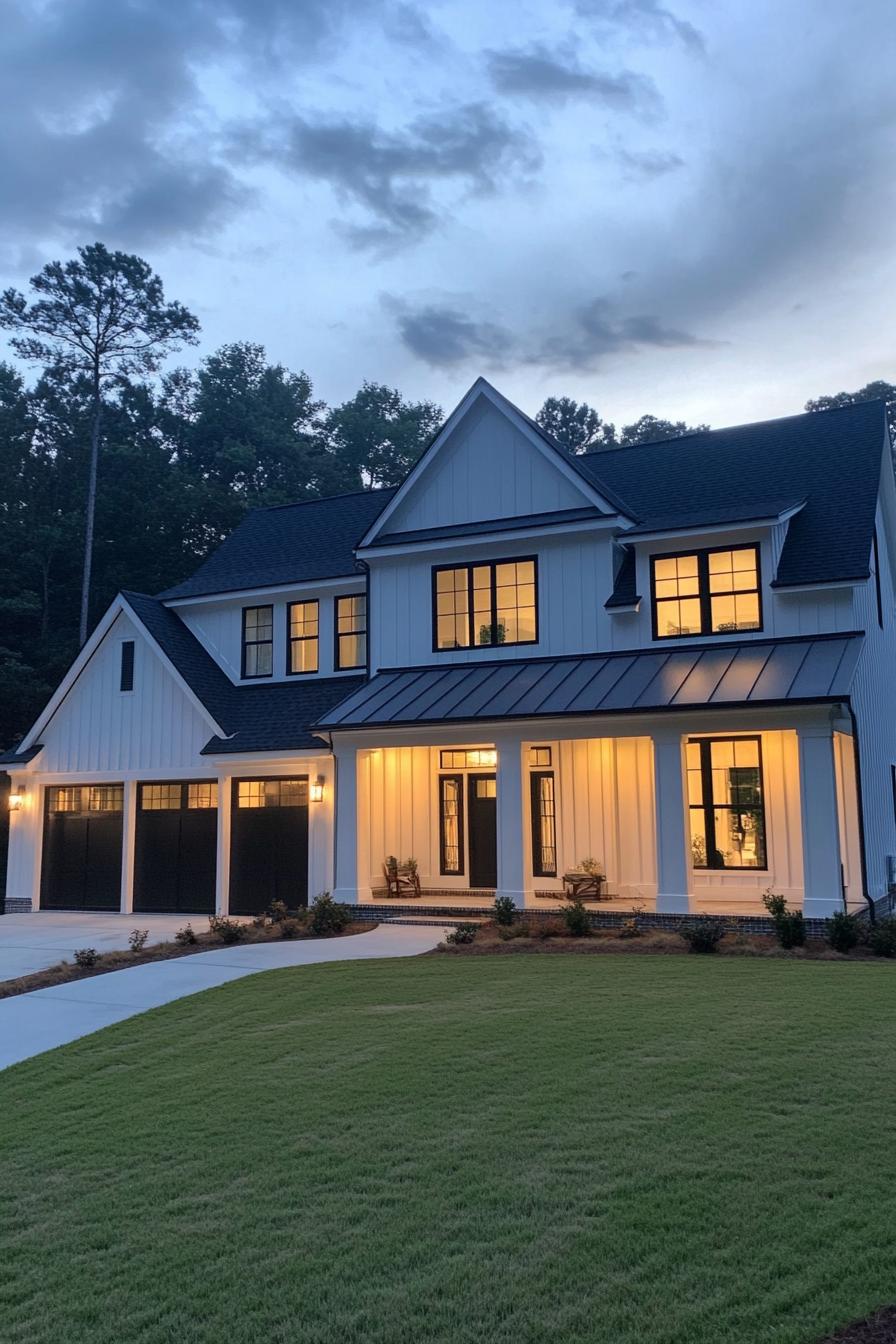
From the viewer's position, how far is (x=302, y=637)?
2305 cm

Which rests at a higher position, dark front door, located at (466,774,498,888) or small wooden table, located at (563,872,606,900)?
dark front door, located at (466,774,498,888)

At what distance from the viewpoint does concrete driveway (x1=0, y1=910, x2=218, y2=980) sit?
49.2ft

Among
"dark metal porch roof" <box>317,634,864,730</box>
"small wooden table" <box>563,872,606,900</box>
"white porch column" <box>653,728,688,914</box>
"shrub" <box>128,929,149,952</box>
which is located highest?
"dark metal porch roof" <box>317,634,864,730</box>

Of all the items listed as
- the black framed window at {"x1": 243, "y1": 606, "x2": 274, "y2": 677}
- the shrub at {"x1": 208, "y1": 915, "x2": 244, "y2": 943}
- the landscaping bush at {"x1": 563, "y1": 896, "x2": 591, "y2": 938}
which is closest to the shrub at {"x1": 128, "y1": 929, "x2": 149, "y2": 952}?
the shrub at {"x1": 208, "y1": 915, "x2": 244, "y2": 943}

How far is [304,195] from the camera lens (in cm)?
2928

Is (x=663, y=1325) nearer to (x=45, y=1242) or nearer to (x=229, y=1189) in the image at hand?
(x=229, y=1189)

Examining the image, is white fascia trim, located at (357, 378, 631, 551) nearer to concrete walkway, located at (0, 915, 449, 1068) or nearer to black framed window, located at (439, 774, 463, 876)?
black framed window, located at (439, 774, 463, 876)

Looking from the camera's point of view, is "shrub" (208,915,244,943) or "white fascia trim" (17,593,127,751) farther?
"white fascia trim" (17,593,127,751)

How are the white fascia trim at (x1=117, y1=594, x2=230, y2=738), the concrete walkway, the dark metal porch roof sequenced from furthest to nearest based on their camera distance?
the white fascia trim at (x1=117, y1=594, x2=230, y2=738)
the dark metal porch roof
the concrete walkway

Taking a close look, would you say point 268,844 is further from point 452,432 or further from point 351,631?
point 452,432

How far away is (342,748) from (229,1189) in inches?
542

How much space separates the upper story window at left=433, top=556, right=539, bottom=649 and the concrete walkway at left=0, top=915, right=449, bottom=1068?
6.15 metres

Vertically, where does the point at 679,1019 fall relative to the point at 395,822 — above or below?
below

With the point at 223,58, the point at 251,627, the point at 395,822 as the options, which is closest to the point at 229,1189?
the point at 395,822
